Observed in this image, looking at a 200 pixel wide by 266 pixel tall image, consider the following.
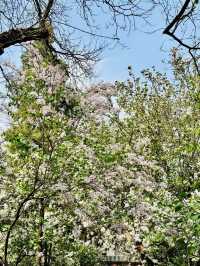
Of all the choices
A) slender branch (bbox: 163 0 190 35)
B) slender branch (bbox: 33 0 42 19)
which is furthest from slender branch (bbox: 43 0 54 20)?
slender branch (bbox: 163 0 190 35)

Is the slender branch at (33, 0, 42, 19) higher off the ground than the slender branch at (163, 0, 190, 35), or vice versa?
the slender branch at (33, 0, 42, 19)

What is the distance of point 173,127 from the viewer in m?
18.3

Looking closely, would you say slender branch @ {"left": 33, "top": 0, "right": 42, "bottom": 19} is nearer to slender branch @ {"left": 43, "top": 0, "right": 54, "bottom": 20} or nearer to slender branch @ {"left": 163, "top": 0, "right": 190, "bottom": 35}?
slender branch @ {"left": 43, "top": 0, "right": 54, "bottom": 20}

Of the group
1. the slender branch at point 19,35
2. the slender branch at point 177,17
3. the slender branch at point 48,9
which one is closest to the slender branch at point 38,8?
the slender branch at point 48,9

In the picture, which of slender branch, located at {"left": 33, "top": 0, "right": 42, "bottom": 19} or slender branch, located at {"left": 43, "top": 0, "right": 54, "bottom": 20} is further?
slender branch, located at {"left": 33, "top": 0, "right": 42, "bottom": 19}

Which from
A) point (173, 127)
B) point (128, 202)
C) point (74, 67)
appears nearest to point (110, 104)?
point (173, 127)

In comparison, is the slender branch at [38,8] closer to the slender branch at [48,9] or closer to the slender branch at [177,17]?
the slender branch at [48,9]

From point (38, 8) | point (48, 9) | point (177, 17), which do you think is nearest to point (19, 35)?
point (48, 9)

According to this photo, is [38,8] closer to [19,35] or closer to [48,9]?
[48,9]

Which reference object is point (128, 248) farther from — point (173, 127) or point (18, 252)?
point (18, 252)

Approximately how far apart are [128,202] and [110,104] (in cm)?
421

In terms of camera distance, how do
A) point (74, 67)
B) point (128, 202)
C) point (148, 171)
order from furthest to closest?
1. point (148, 171)
2. point (128, 202)
3. point (74, 67)

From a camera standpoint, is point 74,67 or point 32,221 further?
point 32,221

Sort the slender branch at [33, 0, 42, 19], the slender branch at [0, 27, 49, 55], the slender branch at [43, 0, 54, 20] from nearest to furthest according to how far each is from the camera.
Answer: the slender branch at [0, 27, 49, 55]
the slender branch at [43, 0, 54, 20]
the slender branch at [33, 0, 42, 19]
